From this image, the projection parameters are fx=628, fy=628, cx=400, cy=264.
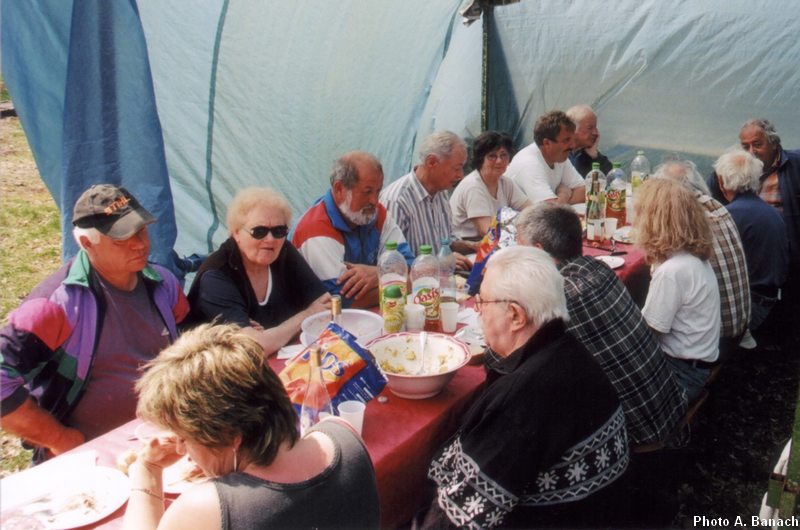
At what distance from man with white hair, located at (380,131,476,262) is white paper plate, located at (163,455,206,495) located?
263 centimetres

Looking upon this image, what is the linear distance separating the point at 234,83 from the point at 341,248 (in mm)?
2231

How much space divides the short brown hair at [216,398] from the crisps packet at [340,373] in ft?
1.80

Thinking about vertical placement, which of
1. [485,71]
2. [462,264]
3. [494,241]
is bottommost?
[462,264]

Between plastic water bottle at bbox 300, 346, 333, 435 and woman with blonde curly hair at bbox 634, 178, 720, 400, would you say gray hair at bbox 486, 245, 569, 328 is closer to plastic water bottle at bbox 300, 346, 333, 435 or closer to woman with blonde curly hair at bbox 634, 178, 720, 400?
plastic water bottle at bbox 300, 346, 333, 435

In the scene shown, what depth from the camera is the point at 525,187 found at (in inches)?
216

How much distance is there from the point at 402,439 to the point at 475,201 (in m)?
3.05

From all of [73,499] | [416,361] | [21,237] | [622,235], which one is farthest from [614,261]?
[21,237]

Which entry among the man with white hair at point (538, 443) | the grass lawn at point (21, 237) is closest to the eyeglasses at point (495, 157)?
the man with white hair at point (538, 443)

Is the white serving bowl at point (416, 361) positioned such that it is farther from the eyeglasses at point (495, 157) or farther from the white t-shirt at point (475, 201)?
the eyeglasses at point (495, 157)

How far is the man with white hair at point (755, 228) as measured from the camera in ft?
13.8

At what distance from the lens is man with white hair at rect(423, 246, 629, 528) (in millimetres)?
1779

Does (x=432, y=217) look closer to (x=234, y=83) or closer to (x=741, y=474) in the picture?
(x=234, y=83)

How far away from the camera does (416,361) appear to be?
2500 millimetres

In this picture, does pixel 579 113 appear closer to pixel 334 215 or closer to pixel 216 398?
pixel 334 215
